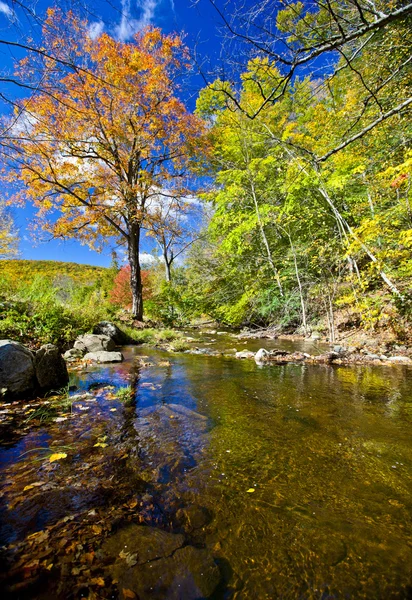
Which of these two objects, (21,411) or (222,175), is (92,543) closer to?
(21,411)

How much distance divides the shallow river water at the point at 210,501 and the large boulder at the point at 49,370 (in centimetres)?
69

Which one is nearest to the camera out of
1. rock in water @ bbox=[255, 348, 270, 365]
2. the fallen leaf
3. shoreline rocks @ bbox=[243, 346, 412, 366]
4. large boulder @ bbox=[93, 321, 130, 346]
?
the fallen leaf

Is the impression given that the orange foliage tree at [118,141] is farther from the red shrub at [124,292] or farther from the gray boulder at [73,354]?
the red shrub at [124,292]

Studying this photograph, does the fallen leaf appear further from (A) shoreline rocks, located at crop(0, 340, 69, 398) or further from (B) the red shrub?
(B) the red shrub

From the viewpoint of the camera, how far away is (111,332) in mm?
7945

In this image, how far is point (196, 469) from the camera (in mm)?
1962

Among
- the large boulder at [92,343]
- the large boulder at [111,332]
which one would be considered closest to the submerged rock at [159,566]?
the large boulder at [92,343]

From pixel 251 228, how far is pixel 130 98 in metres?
6.50

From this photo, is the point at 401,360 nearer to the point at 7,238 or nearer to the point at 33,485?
the point at 33,485

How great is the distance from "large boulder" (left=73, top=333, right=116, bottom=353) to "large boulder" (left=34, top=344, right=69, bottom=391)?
2298mm

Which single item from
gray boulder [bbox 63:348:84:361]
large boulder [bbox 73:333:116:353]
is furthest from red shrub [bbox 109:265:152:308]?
gray boulder [bbox 63:348:84:361]

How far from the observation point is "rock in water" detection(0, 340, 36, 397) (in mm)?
3322

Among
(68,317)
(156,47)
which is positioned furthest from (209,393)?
(156,47)

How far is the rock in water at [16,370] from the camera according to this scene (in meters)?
3.32
